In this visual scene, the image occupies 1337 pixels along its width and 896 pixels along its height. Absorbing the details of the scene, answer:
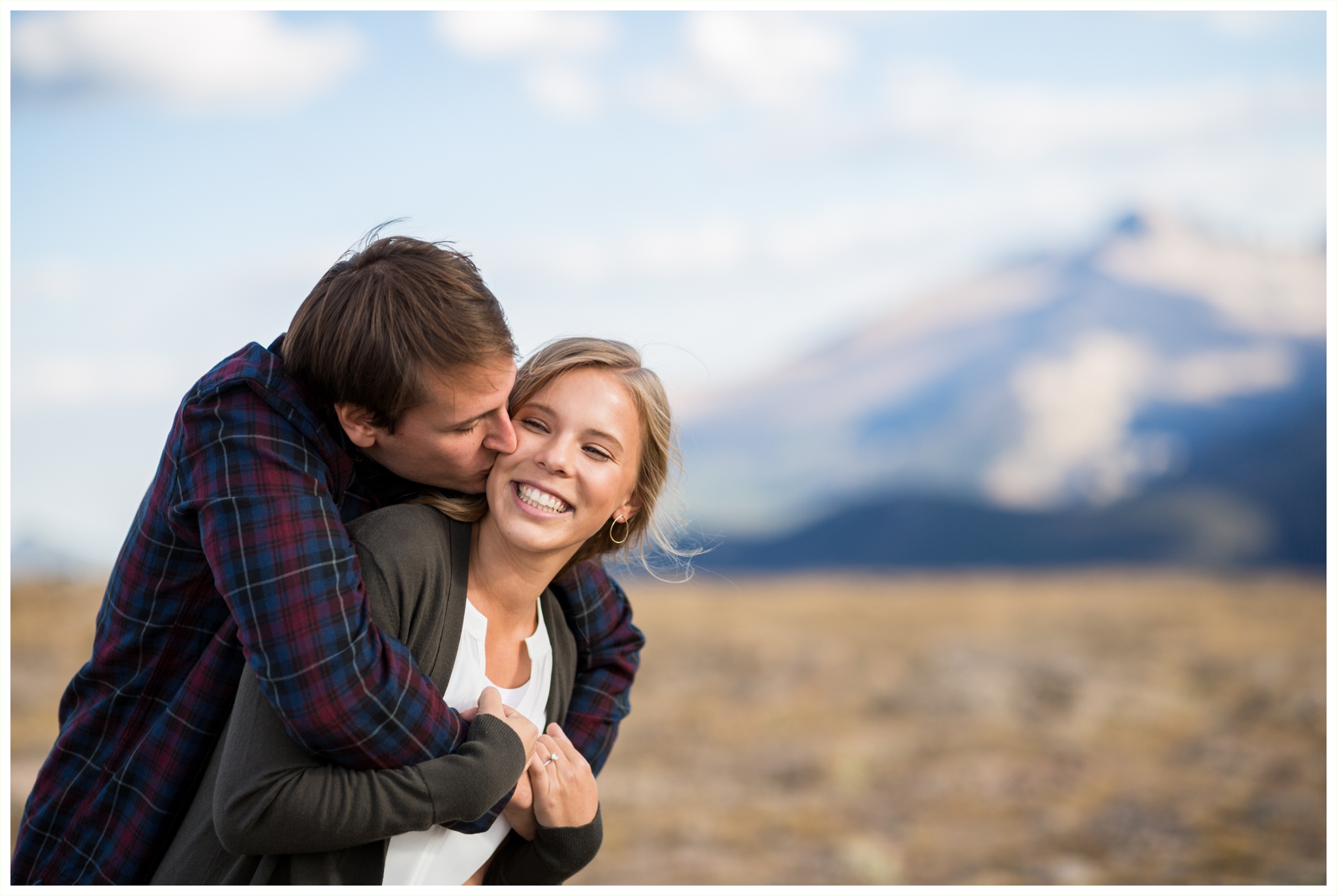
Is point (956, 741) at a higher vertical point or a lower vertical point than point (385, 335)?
lower

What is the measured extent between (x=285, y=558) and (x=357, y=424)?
13.5 inches

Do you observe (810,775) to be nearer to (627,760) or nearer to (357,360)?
(627,760)

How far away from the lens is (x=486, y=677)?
2.31 meters

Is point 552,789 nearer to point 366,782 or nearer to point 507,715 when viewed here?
point 507,715

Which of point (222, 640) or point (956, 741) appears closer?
point (222, 640)

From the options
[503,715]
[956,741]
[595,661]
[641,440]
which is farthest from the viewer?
[956,741]

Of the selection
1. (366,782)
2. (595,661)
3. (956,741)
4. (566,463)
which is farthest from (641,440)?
(956,741)

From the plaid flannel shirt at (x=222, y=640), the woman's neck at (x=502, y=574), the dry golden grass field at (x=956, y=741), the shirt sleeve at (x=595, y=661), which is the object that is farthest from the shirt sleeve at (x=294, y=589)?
the dry golden grass field at (x=956, y=741)

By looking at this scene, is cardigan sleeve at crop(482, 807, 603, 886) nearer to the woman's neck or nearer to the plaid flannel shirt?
the plaid flannel shirt

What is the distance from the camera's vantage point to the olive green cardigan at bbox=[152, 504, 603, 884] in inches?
74.9

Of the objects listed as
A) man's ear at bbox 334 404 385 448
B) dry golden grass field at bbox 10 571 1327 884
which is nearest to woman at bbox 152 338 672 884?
man's ear at bbox 334 404 385 448

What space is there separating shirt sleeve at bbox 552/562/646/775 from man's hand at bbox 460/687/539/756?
0.36 m

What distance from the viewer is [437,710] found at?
2.02 meters

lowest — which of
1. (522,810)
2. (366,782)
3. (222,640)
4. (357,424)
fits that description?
(522,810)
